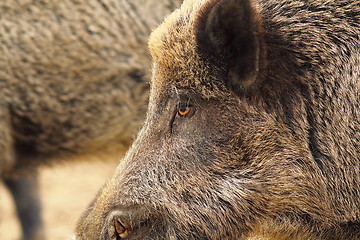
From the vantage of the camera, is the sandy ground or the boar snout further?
the sandy ground

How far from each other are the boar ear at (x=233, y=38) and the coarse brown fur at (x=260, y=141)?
0.10ft

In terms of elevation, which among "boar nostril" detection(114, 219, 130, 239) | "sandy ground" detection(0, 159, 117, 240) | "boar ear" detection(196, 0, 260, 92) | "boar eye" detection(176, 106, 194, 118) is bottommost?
"sandy ground" detection(0, 159, 117, 240)

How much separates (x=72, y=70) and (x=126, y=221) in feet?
8.50

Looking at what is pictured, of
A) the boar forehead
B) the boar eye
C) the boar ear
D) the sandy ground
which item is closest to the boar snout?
the boar eye

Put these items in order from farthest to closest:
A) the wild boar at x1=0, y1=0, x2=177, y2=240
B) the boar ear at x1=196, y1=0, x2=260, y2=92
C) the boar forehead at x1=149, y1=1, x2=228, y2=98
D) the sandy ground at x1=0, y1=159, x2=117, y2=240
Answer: the sandy ground at x1=0, y1=159, x2=117, y2=240, the wild boar at x1=0, y1=0, x2=177, y2=240, the boar forehead at x1=149, y1=1, x2=228, y2=98, the boar ear at x1=196, y1=0, x2=260, y2=92

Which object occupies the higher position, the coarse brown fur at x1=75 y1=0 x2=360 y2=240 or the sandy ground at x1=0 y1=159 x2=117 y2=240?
the coarse brown fur at x1=75 y1=0 x2=360 y2=240

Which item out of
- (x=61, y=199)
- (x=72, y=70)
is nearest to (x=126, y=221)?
(x=72, y=70)

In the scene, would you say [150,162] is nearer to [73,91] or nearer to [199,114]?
[199,114]

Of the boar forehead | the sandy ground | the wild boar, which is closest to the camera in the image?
the boar forehead

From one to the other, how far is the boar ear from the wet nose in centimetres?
86

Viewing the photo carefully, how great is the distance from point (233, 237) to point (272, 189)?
349mm

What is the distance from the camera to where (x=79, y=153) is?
7168mm

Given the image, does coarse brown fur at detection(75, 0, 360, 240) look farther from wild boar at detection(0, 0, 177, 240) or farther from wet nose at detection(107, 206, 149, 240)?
wild boar at detection(0, 0, 177, 240)

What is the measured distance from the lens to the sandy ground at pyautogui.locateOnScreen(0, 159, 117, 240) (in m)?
9.44
